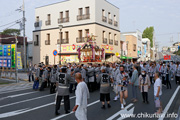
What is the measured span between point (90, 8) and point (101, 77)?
21.7m

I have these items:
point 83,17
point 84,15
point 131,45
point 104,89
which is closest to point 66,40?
point 83,17

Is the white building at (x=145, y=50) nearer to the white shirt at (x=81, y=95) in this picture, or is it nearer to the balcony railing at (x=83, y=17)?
the balcony railing at (x=83, y=17)

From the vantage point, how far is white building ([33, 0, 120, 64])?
27.9 m

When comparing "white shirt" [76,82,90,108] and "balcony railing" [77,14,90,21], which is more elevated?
"balcony railing" [77,14,90,21]

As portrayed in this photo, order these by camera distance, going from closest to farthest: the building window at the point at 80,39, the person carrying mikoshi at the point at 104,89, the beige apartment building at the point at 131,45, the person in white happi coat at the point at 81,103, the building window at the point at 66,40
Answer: the person in white happi coat at the point at 81,103 < the person carrying mikoshi at the point at 104,89 < the building window at the point at 80,39 < the building window at the point at 66,40 < the beige apartment building at the point at 131,45

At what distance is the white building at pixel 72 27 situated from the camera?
27875mm

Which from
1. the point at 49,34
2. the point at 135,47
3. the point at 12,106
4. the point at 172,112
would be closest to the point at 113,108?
the point at 172,112

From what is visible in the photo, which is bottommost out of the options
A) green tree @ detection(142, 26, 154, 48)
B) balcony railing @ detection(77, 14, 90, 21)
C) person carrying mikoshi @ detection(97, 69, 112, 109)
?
person carrying mikoshi @ detection(97, 69, 112, 109)

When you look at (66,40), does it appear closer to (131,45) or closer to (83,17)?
(83,17)

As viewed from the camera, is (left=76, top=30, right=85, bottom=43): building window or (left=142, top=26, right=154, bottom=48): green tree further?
(left=142, top=26, right=154, bottom=48): green tree

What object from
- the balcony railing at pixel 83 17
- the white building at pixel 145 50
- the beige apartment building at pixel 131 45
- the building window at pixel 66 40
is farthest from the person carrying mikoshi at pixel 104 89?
the white building at pixel 145 50

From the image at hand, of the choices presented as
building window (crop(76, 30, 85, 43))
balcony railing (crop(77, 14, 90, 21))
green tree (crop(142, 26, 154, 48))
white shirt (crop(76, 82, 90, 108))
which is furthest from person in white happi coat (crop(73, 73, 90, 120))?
green tree (crop(142, 26, 154, 48))

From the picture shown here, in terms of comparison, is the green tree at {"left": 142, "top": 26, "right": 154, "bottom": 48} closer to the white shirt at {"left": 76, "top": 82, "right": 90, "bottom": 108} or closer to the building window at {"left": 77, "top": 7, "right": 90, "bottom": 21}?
the building window at {"left": 77, "top": 7, "right": 90, "bottom": 21}

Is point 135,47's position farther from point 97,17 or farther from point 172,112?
point 172,112
